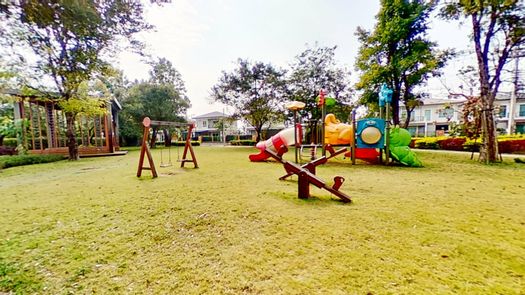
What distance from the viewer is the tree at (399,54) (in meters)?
11.0

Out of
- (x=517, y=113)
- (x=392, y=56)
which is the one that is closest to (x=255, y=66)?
(x=392, y=56)

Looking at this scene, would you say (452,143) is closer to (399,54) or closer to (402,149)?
(399,54)

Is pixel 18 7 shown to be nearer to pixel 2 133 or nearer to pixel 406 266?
pixel 406 266

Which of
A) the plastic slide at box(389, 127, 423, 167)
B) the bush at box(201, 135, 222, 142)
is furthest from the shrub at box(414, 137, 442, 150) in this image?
the bush at box(201, 135, 222, 142)

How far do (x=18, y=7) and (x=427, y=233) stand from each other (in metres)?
4.35

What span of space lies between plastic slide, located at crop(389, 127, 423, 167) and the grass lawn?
3255 mm

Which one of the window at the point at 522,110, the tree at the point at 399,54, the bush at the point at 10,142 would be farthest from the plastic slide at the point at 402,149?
the window at the point at 522,110

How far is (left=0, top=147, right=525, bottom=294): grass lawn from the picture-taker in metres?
1.66

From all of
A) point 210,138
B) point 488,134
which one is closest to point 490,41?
point 488,134

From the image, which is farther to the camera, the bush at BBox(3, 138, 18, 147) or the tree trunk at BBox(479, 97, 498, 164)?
the bush at BBox(3, 138, 18, 147)

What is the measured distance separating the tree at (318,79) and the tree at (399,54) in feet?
13.7

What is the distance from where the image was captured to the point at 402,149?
761 cm

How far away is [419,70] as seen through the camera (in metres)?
11.4

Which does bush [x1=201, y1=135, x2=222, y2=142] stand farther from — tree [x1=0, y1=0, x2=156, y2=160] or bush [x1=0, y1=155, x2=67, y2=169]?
tree [x1=0, y1=0, x2=156, y2=160]
